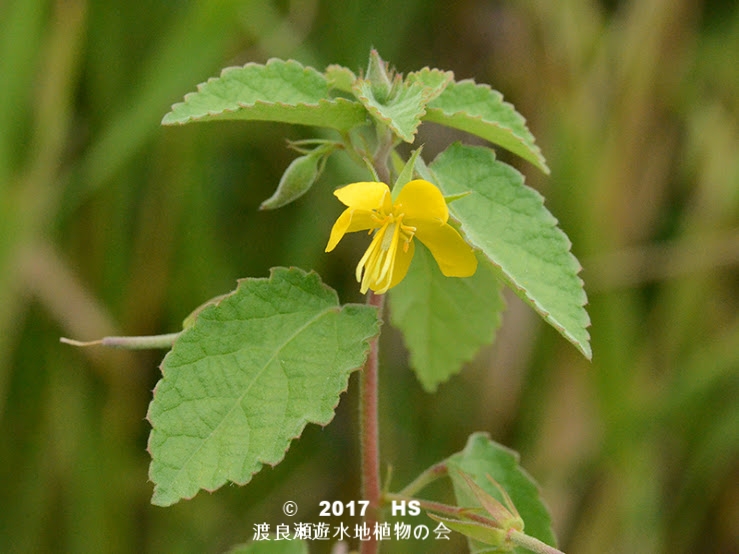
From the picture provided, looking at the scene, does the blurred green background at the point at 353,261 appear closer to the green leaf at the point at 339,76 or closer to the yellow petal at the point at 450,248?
the green leaf at the point at 339,76

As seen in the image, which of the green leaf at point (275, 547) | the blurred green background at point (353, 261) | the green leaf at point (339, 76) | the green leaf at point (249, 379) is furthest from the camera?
the blurred green background at point (353, 261)

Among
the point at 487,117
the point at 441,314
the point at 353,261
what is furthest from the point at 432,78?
the point at 353,261

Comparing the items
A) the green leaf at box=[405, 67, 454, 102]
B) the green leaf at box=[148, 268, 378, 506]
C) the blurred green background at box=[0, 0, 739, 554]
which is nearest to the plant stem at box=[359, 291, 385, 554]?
the green leaf at box=[148, 268, 378, 506]

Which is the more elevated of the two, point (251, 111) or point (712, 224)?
point (712, 224)

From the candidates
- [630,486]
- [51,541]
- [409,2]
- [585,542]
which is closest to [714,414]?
[630,486]

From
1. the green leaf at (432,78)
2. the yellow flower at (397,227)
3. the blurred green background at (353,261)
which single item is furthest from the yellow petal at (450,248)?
the blurred green background at (353,261)

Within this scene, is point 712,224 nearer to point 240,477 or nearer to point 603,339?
point 603,339
